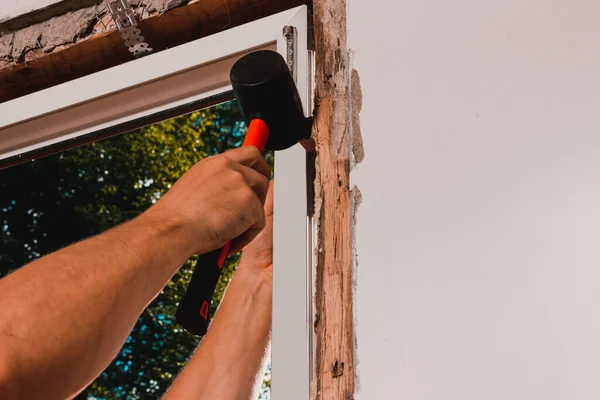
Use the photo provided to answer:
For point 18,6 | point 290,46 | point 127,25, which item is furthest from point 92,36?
point 290,46

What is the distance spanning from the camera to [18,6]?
4.72ft

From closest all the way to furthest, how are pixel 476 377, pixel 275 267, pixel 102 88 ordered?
pixel 476 377 < pixel 275 267 < pixel 102 88

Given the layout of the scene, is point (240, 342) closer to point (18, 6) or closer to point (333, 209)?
point (333, 209)

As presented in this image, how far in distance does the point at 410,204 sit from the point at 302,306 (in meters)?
0.21

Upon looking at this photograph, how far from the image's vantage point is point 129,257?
0.75 metres

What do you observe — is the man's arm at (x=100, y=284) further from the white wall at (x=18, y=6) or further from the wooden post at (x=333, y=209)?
the white wall at (x=18, y=6)

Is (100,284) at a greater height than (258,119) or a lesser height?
lesser

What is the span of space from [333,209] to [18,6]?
0.95m

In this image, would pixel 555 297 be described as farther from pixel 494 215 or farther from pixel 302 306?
pixel 302 306

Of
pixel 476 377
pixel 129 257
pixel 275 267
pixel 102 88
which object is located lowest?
pixel 476 377

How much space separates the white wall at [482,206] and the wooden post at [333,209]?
0.08 ft

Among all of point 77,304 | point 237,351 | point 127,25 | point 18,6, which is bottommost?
point 77,304

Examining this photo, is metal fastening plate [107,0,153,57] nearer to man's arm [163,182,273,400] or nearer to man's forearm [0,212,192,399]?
man's arm [163,182,273,400]

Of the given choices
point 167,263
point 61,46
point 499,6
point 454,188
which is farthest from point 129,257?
point 61,46
